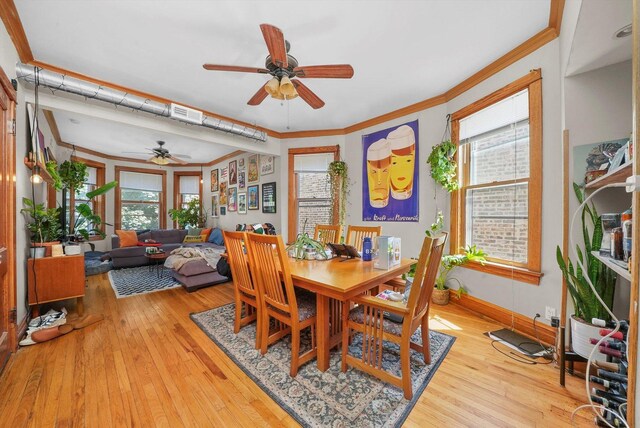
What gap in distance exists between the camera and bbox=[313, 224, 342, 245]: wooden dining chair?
2.95 meters

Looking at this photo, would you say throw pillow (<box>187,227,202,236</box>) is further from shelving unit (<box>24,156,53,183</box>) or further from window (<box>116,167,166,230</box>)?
shelving unit (<box>24,156,53,183</box>)

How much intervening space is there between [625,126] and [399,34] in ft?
5.75

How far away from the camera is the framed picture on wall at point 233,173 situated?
6133 millimetres

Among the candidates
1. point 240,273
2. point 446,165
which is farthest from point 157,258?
point 446,165

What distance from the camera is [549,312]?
6.88ft

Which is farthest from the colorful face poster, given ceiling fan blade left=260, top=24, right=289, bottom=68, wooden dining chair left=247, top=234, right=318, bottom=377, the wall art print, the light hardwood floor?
the wall art print

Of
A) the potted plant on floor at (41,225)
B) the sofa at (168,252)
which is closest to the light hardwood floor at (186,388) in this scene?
the potted plant on floor at (41,225)

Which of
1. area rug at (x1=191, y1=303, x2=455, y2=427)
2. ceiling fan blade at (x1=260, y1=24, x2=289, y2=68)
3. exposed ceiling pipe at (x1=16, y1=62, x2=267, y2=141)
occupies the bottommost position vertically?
area rug at (x1=191, y1=303, x2=455, y2=427)

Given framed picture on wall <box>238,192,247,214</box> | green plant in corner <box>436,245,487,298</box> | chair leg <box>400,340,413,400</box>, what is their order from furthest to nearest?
framed picture on wall <box>238,192,247,214</box>
green plant in corner <box>436,245,487,298</box>
chair leg <box>400,340,413,400</box>

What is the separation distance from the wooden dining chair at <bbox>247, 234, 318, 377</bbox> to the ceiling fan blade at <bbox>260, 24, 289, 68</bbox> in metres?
1.28

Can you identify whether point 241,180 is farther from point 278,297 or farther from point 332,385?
point 332,385

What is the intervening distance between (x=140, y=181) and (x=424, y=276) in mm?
7917

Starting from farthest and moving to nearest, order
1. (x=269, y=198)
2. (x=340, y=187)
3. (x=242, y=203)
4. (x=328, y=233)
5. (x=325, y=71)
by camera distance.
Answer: (x=242, y=203) → (x=269, y=198) → (x=340, y=187) → (x=328, y=233) → (x=325, y=71)

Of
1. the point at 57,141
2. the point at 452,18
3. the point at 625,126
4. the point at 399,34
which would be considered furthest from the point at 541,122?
the point at 57,141
